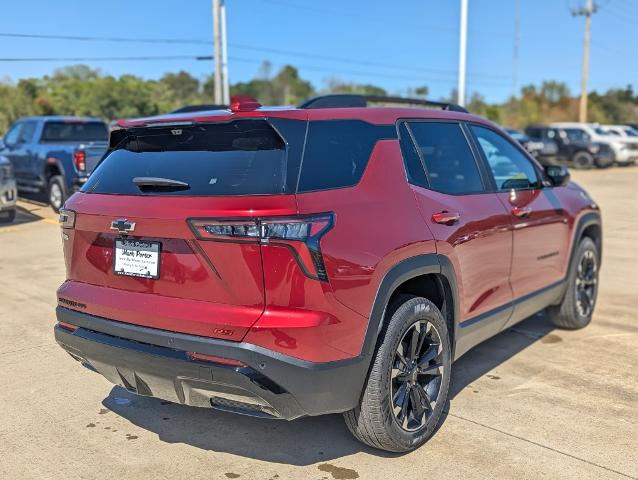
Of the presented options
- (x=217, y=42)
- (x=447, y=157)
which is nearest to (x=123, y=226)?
(x=447, y=157)

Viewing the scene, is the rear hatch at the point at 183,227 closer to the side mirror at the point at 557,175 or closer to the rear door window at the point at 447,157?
the rear door window at the point at 447,157

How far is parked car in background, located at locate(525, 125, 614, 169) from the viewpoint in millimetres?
27391

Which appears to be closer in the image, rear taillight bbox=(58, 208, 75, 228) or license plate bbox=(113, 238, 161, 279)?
license plate bbox=(113, 238, 161, 279)

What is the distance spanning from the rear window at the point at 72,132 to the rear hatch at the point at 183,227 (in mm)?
10372

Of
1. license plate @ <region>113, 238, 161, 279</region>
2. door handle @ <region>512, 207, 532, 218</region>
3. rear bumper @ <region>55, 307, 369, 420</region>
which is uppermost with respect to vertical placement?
door handle @ <region>512, 207, 532, 218</region>

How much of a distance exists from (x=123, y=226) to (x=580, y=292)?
406 cm

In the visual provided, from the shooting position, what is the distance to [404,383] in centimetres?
332

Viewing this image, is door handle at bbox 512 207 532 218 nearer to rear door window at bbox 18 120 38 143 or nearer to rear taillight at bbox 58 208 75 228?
rear taillight at bbox 58 208 75 228

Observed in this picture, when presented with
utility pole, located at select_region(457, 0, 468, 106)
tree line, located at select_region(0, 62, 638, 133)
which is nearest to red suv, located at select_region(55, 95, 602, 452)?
utility pole, located at select_region(457, 0, 468, 106)

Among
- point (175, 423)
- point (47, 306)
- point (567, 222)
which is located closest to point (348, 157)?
point (175, 423)

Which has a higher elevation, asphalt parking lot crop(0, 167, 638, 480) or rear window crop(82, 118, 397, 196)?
rear window crop(82, 118, 397, 196)

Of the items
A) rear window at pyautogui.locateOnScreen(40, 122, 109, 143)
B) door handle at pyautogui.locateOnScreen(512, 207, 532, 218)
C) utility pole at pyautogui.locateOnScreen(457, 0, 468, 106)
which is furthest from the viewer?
utility pole at pyautogui.locateOnScreen(457, 0, 468, 106)

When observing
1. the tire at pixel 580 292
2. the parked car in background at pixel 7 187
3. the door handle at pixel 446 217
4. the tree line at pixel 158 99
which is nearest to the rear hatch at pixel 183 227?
the door handle at pixel 446 217

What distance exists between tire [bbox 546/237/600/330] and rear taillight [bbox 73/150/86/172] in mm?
8830
